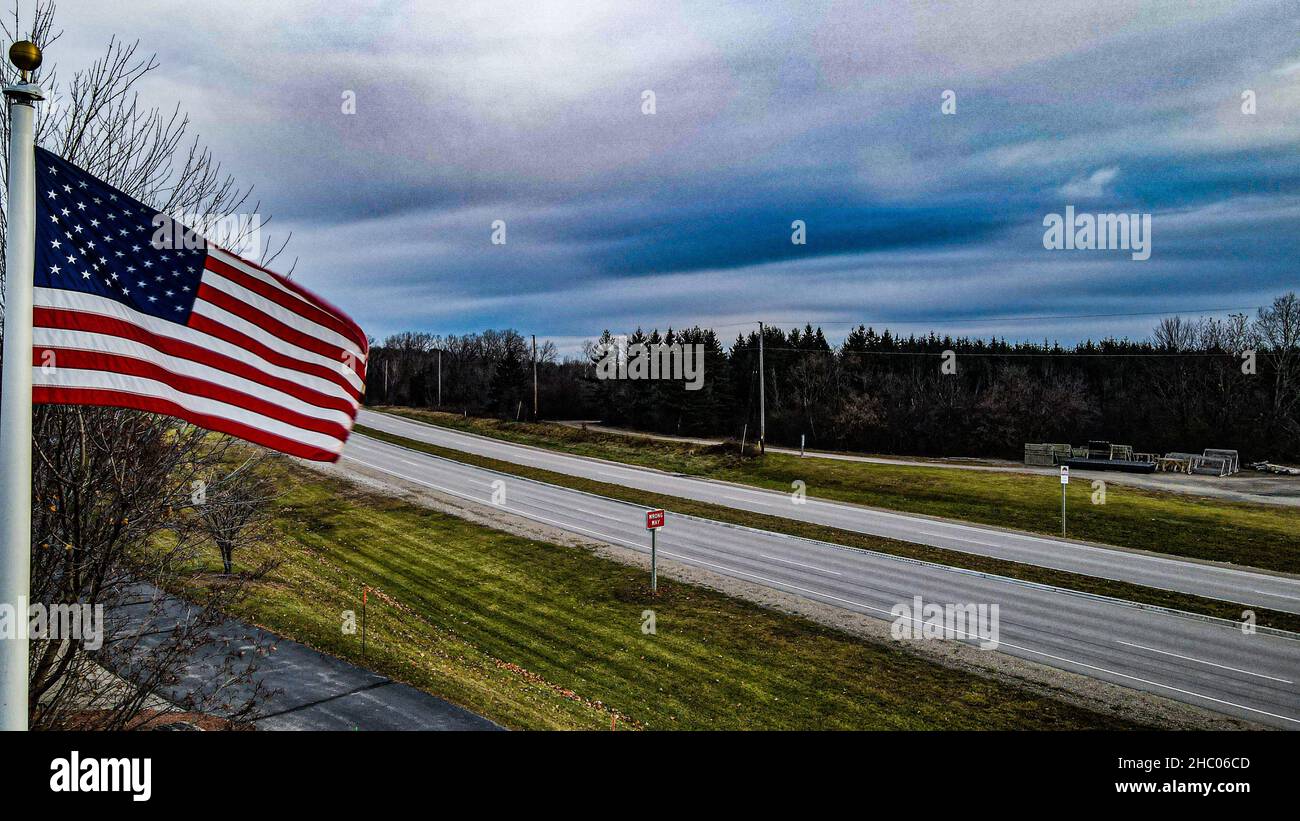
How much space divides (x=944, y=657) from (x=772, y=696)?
5.17 meters

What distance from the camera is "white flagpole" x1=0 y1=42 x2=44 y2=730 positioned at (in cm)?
382

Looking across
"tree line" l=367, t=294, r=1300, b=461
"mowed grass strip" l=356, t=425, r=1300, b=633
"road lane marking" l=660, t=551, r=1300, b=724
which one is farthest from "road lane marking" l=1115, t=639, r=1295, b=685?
"tree line" l=367, t=294, r=1300, b=461

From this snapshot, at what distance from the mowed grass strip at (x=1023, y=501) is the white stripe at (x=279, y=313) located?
33114mm

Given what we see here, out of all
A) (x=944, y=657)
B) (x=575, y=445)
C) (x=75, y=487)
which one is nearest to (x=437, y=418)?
(x=575, y=445)

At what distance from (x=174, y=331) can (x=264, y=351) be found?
2.05ft

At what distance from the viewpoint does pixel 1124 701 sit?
49.0ft

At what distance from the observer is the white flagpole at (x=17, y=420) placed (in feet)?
12.5

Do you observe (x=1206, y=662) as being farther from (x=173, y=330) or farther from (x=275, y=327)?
(x=173, y=330)

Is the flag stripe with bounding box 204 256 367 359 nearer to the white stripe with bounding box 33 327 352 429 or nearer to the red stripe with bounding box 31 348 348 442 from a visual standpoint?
the white stripe with bounding box 33 327 352 429

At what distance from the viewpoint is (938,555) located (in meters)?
26.8

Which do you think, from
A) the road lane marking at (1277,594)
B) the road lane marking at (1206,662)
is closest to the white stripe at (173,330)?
the road lane marking at (1206,662)

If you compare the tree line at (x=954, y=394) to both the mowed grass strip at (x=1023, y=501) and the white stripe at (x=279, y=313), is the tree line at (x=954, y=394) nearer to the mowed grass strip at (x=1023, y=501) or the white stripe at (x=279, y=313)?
the mowed grass strip at (x=1023, y=501)

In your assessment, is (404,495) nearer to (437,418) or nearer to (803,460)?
(803,460)

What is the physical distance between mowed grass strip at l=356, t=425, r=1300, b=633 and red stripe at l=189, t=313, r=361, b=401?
2426 cm
